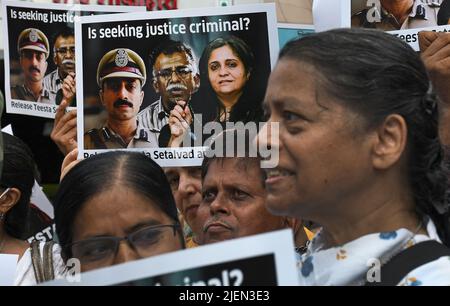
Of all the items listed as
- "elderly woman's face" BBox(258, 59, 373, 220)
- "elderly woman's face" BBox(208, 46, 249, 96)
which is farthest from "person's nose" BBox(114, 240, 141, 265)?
"elderly woman's face" BBox(208, 46, 249, 96)

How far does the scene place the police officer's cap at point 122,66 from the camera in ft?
9.81

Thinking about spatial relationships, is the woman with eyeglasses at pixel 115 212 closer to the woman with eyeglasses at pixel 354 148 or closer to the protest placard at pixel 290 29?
the woman with eyeglasses at pixel 354 148

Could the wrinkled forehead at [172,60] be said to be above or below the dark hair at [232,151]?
above

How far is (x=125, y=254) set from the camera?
2.15 metres

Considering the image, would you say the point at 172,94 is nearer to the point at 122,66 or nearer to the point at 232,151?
the point at 122,66

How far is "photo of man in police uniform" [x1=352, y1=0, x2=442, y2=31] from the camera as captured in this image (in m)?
2.99

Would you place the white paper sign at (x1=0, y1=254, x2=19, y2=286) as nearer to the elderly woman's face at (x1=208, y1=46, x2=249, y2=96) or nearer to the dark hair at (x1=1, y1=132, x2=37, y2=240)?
the elderly woman's face at (x1=208, y1=46, x2=249, y2=96)

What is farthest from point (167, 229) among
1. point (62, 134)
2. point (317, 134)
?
point (62, 134)

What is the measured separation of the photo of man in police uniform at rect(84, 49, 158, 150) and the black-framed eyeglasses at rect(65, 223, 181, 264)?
2.50 feet

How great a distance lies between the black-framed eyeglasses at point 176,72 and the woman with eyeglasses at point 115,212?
50 cm

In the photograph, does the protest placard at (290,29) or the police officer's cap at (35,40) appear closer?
the protest placard at (290,29)

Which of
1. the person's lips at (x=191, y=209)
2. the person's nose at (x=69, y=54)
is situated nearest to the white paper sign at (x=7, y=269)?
the person's lips at (x=191, y=209)

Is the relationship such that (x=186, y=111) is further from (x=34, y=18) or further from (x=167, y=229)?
(x=34, y=18)
